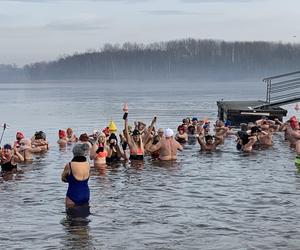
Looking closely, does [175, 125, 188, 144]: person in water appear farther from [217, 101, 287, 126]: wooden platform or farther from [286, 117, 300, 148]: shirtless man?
[217, 101, 287, 126]: wooden platform

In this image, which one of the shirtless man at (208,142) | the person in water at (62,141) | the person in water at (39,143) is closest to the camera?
the shirtless man at (208,142)

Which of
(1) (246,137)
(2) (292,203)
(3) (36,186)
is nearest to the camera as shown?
(2) (292,203)

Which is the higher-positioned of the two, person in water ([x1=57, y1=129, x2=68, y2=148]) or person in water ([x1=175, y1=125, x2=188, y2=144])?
person in water ([x1=175, y1=125, x2=188, y2=144])

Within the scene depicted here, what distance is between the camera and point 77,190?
1240cm

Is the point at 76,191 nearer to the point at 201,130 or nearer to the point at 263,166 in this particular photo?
the point at 263,166

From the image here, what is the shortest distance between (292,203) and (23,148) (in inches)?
416

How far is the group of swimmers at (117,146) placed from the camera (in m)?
12.2

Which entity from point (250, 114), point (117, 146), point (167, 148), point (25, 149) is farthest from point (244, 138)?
point (250, 114)

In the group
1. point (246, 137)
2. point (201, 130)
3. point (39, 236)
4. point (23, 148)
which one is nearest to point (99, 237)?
point (39, 236)

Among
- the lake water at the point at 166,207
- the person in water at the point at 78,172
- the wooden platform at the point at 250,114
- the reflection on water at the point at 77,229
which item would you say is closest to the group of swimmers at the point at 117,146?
the person in water at the point at 78,172

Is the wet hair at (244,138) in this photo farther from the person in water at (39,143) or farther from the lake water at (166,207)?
the person in water at (39,143)

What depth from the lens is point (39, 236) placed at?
1145cm

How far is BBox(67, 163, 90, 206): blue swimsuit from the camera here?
12.2 metres

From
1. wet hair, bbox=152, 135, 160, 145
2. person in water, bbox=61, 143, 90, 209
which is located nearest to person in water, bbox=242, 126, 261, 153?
wet hair, bbox=152, 135, 160, 145
